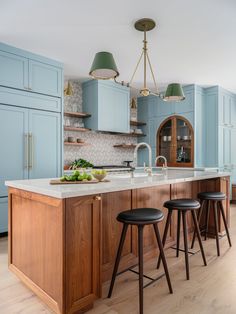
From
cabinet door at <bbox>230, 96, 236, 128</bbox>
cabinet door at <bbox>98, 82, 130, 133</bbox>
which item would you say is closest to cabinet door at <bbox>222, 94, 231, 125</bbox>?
cabinet door at <bbox>230, 96, 236, 128</bbox>

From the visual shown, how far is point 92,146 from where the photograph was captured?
17.7 feet

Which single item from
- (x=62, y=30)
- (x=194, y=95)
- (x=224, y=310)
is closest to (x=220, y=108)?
(x=194, y=95)

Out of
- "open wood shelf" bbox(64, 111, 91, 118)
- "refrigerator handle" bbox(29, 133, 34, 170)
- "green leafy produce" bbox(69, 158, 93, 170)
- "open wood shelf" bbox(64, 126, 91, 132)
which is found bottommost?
"green leafy produce" bbox(69, 158, 93, 170)

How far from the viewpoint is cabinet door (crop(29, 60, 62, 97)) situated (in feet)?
12.3

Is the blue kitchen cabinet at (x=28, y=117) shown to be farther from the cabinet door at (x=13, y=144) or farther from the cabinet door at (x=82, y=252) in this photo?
the cabinet door at (x=82, y=252)

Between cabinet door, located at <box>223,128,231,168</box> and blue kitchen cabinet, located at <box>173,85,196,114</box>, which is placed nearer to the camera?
blue kitchen cabinet, located at <box>173,85,196,114</box>

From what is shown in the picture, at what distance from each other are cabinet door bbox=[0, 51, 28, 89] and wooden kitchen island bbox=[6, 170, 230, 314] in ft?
6.57

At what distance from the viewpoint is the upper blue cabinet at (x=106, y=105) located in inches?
196

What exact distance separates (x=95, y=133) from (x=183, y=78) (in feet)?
7.17

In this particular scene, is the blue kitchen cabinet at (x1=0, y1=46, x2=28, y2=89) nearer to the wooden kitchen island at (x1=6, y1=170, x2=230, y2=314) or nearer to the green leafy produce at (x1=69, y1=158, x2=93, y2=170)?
the green leafy produce at (x1=69, y1=158, x2=93, y2=170)

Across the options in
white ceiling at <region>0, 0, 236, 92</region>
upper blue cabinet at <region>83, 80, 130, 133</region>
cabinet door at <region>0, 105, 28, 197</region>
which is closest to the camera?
white ceiling at <region>0, 0, 236, 92</region>

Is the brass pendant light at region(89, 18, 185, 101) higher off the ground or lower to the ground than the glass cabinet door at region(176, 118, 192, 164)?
higher

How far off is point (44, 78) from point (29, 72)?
0.84 feet

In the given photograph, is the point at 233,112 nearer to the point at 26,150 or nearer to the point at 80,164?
the point at 80,164
